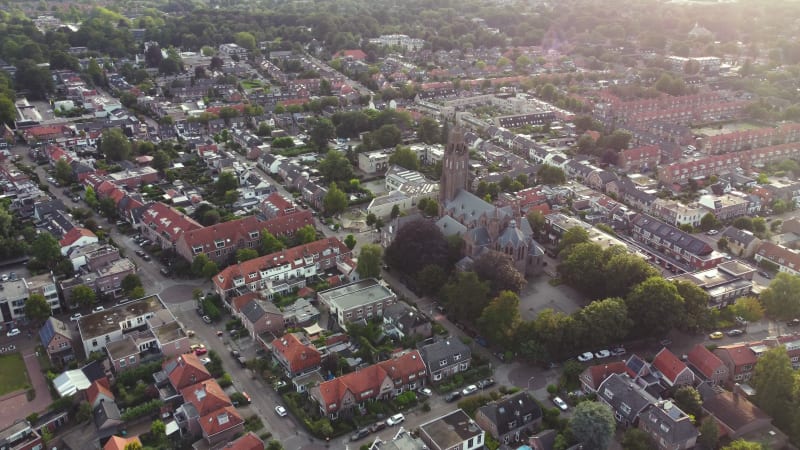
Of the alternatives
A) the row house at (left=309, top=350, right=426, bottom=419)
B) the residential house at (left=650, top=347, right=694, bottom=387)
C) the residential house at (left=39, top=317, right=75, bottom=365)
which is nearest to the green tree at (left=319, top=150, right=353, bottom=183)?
the residential house at (left=39, top=317, right=75, bottom=365)

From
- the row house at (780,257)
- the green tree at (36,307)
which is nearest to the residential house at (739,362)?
the row house at (780,257)

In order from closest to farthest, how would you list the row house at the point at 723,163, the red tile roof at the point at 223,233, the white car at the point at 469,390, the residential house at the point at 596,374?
the residential house at the point at 596,374 → the white car at the point at 469,390 → the red tile roof at the point at 223,233 → the row house at the point at 723,163

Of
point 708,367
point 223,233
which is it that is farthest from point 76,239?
point 708,367

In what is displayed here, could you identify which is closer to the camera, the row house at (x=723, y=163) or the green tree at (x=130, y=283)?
the green tree at (x=130, y=283)

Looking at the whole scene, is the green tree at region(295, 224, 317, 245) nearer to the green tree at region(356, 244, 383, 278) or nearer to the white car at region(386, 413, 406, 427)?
the green tree at region(356, 244, 383, 278)

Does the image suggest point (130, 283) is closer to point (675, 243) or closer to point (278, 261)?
point (278, 261)

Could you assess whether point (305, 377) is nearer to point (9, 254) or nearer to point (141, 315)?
point (141, 315)

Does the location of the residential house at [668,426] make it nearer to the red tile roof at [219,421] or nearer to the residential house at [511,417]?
the residential house at [511,417]
